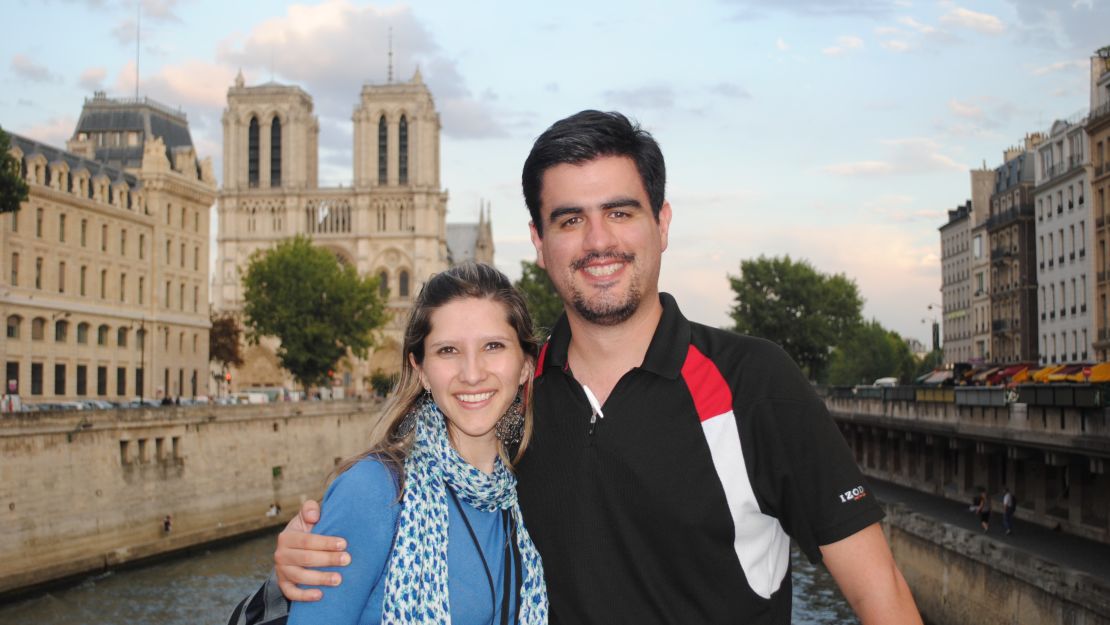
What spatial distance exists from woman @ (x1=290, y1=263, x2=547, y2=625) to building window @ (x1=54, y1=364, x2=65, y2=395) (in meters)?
46.2

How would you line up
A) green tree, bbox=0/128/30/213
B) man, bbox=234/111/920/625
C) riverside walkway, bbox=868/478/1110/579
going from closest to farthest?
man, bbox=234/111/920/625, riverside walkway, bbox=868/478/1110/579, green tree, bbox=0/128/30/213

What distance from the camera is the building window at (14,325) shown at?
141 feet

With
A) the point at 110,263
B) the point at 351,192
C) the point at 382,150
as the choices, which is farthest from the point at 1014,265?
the point at 351,192

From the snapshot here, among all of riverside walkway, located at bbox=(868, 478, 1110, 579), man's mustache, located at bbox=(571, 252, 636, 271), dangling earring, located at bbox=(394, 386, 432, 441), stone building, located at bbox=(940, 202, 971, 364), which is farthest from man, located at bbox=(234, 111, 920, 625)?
stone building, located at bbox=(940, 202, 971, 364)

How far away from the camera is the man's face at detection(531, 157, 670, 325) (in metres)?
3.60

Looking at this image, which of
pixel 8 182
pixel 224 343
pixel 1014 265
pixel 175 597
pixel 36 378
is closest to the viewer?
pixel 175 597

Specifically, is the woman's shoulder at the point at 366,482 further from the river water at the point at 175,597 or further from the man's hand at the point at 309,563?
the river water at the point at 175,597

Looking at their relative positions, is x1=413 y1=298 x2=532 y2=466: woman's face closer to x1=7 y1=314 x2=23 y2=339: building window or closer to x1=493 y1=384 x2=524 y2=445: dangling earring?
x1=493 y1=384 x2=524 y2=445: dangling earring

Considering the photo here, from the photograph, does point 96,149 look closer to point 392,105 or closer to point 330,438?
point 330,438

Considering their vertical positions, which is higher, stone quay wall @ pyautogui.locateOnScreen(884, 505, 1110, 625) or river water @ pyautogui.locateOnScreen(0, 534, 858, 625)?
stone quay wall @ pyautogui.locateOnScreen(884, 505, 1110, 625)

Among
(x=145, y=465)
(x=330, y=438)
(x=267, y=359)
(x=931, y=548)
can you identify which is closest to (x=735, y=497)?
(x=931, y=548)

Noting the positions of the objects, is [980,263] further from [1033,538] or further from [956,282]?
[1033,538]

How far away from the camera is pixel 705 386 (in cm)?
348

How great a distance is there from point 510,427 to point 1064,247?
46.8 m
